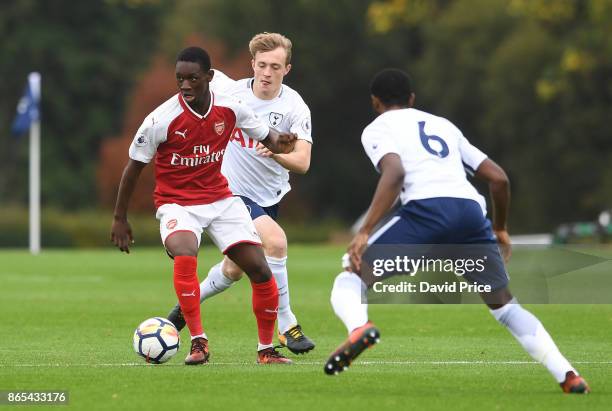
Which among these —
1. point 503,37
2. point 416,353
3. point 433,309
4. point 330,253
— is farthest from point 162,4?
point 416,353

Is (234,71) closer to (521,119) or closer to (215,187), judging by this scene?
(521,119)

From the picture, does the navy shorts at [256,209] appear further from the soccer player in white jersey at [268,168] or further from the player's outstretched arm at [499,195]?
the player's outstretched arm at [499,195]

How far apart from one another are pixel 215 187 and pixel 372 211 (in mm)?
2496

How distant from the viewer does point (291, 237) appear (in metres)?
54.1

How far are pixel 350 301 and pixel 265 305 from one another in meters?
2.25

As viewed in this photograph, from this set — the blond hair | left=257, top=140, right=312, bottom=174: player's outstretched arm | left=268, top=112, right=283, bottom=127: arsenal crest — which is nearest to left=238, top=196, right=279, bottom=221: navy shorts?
left=268, top=112, right=283, bottom=127: arsenal crest

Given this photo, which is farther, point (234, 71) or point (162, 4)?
point (162, 4)

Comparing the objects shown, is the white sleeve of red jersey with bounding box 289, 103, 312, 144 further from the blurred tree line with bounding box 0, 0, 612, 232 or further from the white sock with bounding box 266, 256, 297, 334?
the blurred tree line with bounding box 0, 0, 612, 232

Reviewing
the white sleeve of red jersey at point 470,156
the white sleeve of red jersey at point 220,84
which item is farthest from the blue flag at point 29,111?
the white sleeve of red jersey at point 470,156

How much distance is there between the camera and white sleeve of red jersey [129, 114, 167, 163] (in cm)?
1062

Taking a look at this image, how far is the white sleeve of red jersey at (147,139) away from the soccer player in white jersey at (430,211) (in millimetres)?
2068

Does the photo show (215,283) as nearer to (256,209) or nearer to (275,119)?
(256,209)

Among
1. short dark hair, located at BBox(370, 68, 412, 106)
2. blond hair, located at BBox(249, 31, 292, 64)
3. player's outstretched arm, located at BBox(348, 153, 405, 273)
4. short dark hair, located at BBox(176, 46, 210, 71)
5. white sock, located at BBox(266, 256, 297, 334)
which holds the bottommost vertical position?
white sock, located at BBox(266, 256, 297, 334)

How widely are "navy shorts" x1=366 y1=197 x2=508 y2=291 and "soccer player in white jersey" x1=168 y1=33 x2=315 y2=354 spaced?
103 inches
